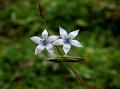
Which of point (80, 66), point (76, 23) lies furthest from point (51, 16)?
point (80, 66)

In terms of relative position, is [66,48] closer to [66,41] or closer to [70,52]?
[66,41]

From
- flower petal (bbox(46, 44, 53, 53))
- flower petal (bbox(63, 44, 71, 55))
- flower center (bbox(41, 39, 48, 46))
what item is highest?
flower center (bbox(41, 39, 48, 46))

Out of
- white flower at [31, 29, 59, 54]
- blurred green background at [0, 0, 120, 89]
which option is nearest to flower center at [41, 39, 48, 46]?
white flower at [31, 29, 59, 54]

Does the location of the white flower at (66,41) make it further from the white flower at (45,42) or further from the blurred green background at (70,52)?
the blurred green background at (70,52)

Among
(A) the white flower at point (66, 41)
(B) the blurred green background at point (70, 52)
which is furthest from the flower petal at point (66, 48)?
(B) the blurred green background at point (70, 52)

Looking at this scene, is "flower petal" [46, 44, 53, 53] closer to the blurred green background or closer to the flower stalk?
the flower stalk

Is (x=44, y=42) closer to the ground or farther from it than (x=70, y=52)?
farther from it

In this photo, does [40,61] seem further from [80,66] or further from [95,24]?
[95,24]

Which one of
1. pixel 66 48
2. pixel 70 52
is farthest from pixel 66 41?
pixel 70 52

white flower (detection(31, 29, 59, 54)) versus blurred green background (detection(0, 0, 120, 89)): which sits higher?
white flower (detection(31, 29, 59, 54))

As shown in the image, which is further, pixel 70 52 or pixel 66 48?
pixel 70 52
